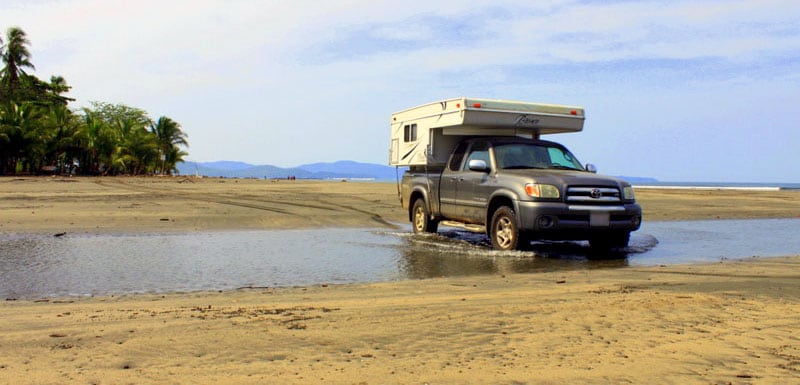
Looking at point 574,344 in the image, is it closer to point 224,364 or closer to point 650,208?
point 224,364

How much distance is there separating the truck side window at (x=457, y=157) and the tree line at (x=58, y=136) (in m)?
37.4

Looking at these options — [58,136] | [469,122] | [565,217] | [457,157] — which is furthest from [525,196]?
[58,136]

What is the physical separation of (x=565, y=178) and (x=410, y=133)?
4372 mm

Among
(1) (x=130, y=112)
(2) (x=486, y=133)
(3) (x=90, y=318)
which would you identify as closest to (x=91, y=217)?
(2) (x=486, y=133)

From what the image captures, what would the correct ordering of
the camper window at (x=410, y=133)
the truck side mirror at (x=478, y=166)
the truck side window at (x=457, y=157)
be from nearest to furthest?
1. the truck side mirror at (x=478, y=166)
2. the truck side window at (x=457, y=157)
3. the camper window at (x=410, y=133)

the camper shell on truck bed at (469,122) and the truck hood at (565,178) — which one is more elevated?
the camper shell on truck bed at (469,122)

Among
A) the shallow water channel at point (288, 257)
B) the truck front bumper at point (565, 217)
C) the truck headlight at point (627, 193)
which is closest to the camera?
the shallow water channel at point (288, 257)

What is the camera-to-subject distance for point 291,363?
3.92m

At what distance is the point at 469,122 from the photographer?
11.7m

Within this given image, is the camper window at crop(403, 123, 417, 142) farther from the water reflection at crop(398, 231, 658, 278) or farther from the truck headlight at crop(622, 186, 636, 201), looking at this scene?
the truck headlight at crop(622, 186, 636, 201)

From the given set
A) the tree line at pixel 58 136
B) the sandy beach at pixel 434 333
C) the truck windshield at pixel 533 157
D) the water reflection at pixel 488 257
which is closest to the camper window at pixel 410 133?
the water reflection at pixel 488 257

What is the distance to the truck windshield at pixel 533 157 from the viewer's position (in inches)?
439

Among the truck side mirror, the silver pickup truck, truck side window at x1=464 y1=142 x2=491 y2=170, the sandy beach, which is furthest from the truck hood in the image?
the sandy beach

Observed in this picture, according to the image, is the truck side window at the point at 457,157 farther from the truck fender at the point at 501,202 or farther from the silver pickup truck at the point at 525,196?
the truck fender at the point at 501,202
